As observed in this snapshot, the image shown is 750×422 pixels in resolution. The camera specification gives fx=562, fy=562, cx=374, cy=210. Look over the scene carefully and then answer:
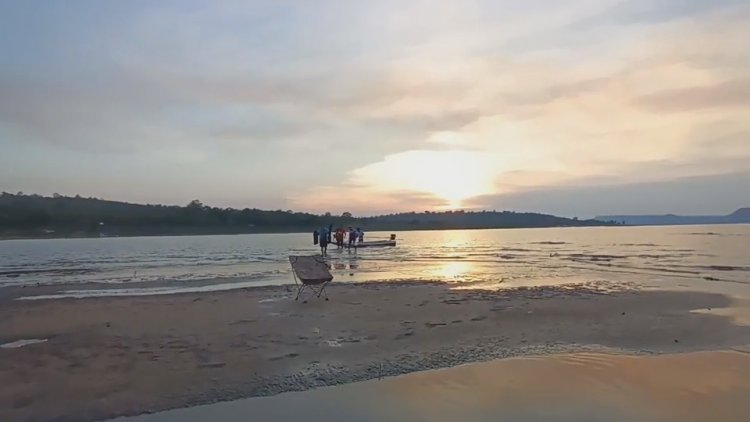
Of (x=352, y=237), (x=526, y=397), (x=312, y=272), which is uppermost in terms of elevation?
(x=352, y=237)

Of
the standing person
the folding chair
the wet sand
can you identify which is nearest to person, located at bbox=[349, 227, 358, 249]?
the standing person

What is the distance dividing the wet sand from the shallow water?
509 millimetres

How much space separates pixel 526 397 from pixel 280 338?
5.50 meters

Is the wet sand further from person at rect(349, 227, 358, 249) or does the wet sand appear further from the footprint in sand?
person at rect(349, 227, 358, 249)

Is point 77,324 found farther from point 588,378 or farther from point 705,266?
point 705,266

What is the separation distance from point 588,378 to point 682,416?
1660 millimetres

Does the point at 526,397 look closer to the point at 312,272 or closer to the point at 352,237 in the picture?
the point at 312,272

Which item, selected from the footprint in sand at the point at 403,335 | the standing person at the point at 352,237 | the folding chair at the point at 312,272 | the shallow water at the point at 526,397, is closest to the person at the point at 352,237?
the standing person at the point at 352,237

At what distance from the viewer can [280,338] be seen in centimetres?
1116

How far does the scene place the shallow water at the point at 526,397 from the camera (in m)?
6.56

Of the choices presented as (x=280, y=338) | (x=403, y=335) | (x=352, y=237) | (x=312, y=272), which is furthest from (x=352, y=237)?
(x=280, y=338)

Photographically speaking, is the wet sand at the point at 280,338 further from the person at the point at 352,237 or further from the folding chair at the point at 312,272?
the person at the point at 352,237

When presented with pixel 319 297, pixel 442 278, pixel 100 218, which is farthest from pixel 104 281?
pixel 100 218

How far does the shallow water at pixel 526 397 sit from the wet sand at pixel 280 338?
509 mm
